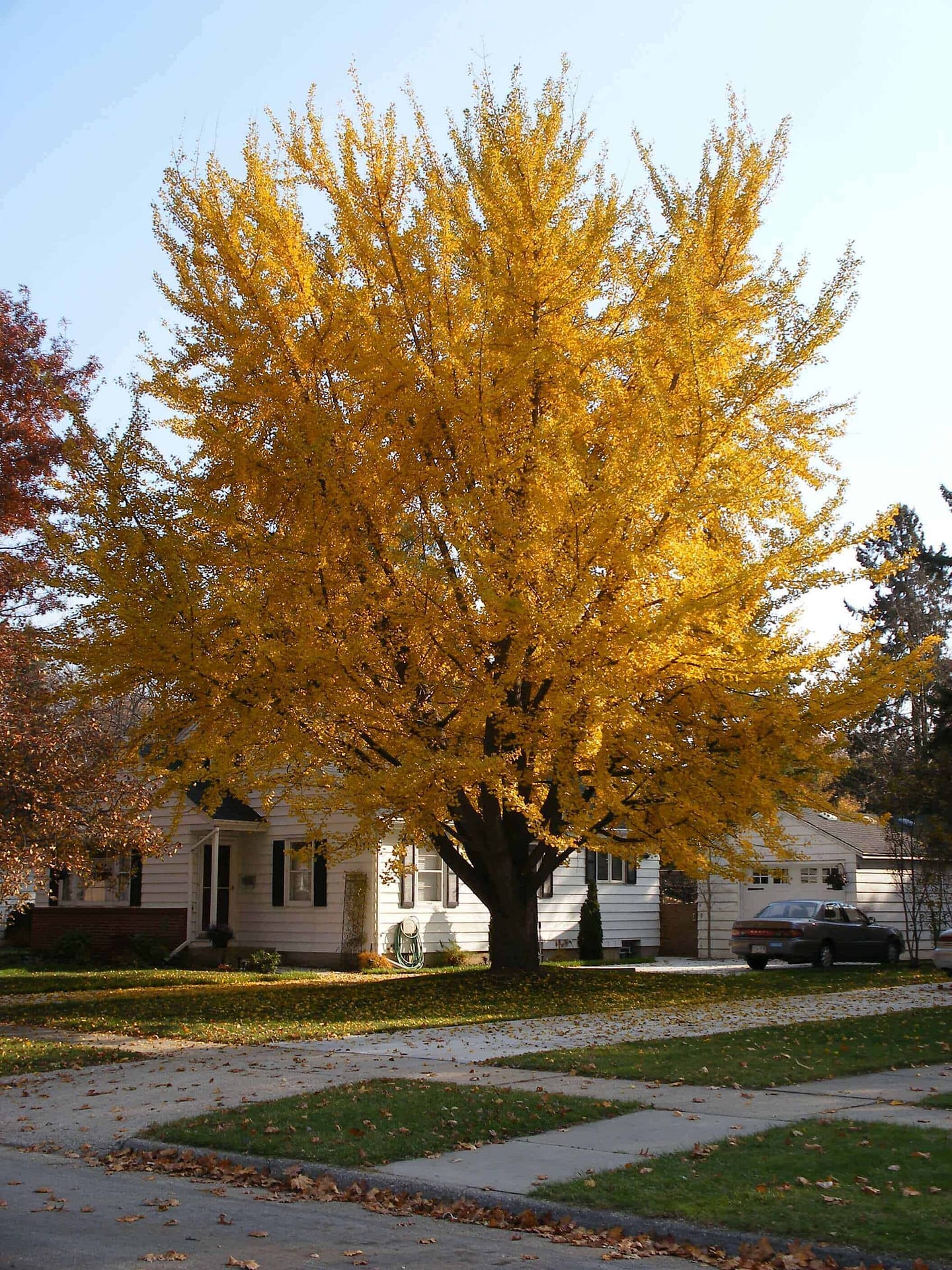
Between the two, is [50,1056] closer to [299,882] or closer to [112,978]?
[112,978]

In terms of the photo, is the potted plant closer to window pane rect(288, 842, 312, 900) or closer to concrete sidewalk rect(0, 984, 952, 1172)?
window pane rect(288, 842, 312, 900)

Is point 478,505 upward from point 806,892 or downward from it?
upward

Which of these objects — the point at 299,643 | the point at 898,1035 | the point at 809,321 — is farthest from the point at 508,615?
the point at 898,1035

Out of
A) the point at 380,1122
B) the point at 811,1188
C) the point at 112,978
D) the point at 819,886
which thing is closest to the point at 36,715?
the point at 112,978

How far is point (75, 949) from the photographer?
25.9 meters

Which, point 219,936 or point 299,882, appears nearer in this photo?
point 219,936

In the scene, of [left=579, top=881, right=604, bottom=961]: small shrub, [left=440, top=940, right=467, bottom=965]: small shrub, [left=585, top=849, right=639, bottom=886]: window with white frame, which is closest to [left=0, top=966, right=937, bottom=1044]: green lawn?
[left=440, top=940, right=467, bottom=965]: small shrub

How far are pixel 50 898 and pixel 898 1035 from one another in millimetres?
20505

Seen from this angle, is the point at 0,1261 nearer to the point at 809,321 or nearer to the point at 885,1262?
the point at 885,1262

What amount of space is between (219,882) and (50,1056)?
14519 mm

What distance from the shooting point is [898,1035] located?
1277 centimetres

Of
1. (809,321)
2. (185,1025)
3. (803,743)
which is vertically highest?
(809,321)

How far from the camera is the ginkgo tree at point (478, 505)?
44.6ft

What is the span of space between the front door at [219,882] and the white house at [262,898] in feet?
0.06
